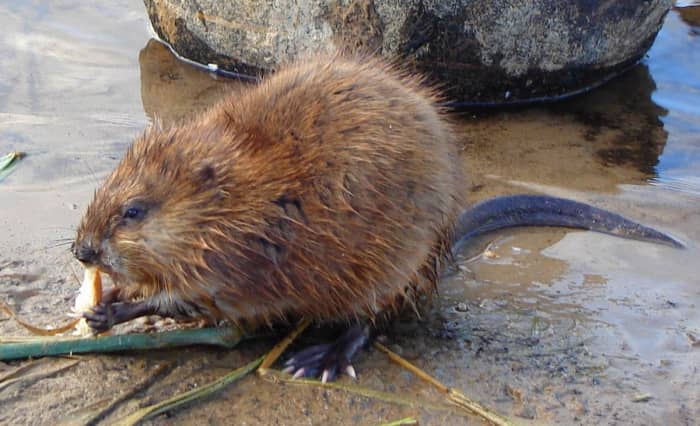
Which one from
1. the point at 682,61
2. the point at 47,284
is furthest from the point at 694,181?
the point at 47,284

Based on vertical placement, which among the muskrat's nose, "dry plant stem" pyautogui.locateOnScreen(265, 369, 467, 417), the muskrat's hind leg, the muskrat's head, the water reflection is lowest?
"dry plant stem" pyautogui.locateOnScreen(265, 369, 467, 417)

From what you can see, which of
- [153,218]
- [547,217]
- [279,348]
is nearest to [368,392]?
[279,348]

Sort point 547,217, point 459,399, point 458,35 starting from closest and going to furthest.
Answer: point 459,399 → point 547,217 → point 458,35

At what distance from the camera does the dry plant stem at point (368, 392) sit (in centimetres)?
270

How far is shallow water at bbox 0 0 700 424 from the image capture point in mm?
2736

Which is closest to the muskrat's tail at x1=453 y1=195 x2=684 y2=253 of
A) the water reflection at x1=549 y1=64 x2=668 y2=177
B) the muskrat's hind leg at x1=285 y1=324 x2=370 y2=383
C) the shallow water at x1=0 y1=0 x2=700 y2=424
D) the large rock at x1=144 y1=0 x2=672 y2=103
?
the shallow water at x1=0 y1=0 x2=700 y2=424

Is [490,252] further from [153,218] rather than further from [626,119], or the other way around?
[626,119]

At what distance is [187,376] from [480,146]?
2467mm

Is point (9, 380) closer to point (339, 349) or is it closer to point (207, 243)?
point (207, 243)

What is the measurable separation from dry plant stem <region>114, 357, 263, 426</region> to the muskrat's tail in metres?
1.37

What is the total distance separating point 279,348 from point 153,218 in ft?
1.99

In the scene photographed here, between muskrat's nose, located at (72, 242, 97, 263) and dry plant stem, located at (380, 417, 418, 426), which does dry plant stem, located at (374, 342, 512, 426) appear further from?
muskrat's nose, located at (72, 242, 97, 263)

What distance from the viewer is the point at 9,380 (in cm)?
263

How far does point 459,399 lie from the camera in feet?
8.95
